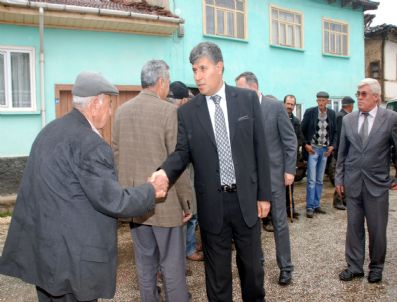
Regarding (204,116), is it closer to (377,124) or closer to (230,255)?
(230,255)

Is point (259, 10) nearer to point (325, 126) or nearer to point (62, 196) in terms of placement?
point (325, 126)

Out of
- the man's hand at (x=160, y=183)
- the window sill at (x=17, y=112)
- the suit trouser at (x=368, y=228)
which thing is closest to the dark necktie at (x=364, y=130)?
the suit trouser at (x=368, y=228)

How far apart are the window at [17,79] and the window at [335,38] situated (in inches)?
404

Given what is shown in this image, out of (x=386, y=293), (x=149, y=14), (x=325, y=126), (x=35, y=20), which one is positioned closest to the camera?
(x=386, y=293)

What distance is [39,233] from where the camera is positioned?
2209 mm

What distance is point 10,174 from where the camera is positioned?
26.7ft

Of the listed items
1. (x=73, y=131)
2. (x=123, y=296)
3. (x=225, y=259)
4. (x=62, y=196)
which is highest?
(x=73, y=131)

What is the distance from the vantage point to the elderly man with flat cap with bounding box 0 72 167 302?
85.4 inches

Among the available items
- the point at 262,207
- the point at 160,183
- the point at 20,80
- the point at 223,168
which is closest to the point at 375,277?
the point at 262,207

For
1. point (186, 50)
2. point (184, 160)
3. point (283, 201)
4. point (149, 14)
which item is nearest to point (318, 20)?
point (186, 50)

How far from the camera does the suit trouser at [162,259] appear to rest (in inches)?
124

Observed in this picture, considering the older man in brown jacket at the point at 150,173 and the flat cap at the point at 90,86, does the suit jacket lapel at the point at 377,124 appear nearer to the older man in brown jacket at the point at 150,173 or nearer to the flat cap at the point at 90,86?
the older man in brown jacket at the point at 150,173

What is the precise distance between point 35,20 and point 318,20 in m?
9.90

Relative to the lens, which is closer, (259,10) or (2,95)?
(2,95)
